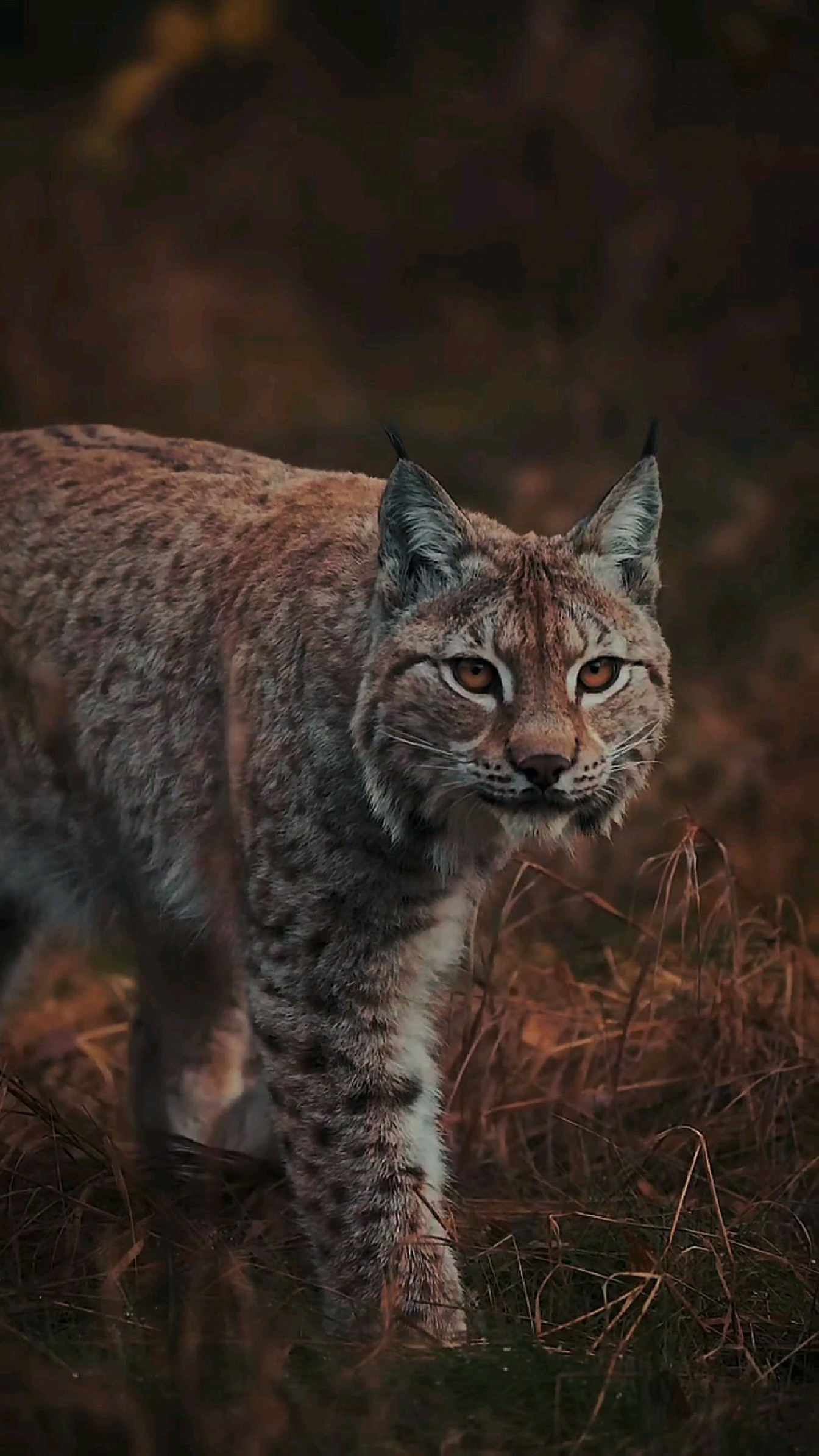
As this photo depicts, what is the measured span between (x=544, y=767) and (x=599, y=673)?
1.11 ft

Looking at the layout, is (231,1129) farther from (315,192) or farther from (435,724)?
(315,192)

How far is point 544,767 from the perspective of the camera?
3.57 metres

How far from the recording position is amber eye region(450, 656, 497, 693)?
12.3ft

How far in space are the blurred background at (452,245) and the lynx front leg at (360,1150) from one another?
4474 millimetres

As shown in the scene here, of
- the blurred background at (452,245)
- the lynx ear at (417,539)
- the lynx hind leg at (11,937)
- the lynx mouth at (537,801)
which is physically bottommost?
the lynx hind leg at (11,937)

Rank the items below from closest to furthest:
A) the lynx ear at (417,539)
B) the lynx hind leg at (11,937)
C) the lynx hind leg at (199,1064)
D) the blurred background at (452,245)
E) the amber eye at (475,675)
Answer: the amber eye at (475,675)
the lynx ear at (417,539)
the lynx hind leg at (199,1064)
the lynx hind leg at (11,937)
the blurred background at (452,245)

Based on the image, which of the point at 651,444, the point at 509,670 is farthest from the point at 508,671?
the point at 651,444

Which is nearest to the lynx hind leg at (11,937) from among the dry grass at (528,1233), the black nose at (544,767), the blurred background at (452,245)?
the dry grass at (528,1233)

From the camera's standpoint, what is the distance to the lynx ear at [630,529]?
13.0 feet

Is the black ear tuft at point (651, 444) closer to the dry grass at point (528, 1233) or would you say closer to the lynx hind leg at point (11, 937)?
the dry grass at point (528, 1233)

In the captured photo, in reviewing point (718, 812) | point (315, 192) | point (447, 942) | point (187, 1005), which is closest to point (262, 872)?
point (447, 942)

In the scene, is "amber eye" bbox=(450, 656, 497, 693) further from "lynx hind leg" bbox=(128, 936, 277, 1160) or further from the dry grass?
"lynx hind leg" bbox=(128, 936, 277, 1160)

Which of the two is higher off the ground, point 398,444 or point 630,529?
point 398,444

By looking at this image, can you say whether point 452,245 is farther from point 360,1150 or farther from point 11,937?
point 360,1150
